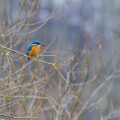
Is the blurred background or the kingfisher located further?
the blurred background

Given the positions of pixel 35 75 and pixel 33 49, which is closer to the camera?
pixel 33 49

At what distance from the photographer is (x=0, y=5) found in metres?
7.52

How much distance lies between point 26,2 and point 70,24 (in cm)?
2026

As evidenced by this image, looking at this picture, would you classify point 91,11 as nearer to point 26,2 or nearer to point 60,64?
point 60,64

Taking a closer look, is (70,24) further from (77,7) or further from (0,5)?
(0,5)

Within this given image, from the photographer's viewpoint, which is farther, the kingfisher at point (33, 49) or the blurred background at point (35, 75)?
the blurred background at point (35, 75)

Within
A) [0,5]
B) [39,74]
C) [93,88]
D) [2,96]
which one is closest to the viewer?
[2,96]

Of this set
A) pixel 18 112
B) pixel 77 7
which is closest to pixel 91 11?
pixel 77 7

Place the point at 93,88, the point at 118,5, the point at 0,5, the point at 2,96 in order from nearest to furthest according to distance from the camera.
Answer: the point at 2,96 < the point at 0,5 < the point at 93,88 < the point at 118,5

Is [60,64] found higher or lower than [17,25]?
lower

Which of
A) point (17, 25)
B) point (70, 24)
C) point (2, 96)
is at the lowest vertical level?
point (70, 24)

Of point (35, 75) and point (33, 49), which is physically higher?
point (33, 49)

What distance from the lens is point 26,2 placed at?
6.62 metres

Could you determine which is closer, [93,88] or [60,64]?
[60,64]
